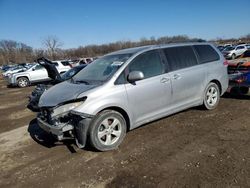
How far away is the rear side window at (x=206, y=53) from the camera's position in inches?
254

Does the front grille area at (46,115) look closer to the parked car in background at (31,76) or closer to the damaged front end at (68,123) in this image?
the damaged front end at (68,123)

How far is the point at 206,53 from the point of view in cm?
661

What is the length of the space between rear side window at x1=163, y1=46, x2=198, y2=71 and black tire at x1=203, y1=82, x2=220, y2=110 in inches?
32.3

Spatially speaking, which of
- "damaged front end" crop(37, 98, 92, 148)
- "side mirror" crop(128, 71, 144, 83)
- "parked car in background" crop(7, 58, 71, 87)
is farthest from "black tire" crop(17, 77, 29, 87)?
"side mirror" crop(128, 71, 144, 83)

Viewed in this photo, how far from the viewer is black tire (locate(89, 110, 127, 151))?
4539mm

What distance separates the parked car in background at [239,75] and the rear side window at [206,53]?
1028mm

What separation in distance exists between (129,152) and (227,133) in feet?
6.63

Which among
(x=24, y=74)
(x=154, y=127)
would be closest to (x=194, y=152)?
(x=154, y=127)

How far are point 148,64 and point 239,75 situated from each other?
3380mm

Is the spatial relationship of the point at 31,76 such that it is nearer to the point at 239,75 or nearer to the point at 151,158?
the point at 239,75

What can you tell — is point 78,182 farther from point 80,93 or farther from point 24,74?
point 24,74

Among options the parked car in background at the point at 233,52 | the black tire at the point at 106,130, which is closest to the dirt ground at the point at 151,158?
the black tire at the point at 106,130

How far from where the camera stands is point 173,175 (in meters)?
3.67

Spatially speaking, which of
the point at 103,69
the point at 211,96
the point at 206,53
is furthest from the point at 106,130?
the point at 206,53
